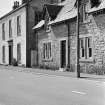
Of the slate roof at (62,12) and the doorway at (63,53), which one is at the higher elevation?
the slate roof at (62,12)

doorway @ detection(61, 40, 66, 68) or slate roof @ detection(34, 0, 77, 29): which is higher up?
slate roof @ detection(34, 0, 77, 29)

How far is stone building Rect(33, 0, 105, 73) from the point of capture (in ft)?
72.0

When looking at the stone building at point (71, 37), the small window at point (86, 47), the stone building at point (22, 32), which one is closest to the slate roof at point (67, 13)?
the stone building at point (71, 37)

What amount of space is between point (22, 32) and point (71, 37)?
513 inches

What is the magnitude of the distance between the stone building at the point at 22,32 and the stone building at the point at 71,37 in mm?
1738

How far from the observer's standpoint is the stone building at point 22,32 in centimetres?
3616

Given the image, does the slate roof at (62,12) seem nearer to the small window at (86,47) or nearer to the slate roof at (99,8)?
the small window at (86,47)

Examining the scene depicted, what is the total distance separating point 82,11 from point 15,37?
18.2 m

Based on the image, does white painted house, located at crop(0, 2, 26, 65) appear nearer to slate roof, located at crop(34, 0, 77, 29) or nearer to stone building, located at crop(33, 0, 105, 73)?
stone building, located at crop(33, 0, 105, 73)

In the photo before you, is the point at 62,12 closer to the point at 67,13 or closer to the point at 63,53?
the point at 67,13

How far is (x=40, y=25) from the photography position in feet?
111

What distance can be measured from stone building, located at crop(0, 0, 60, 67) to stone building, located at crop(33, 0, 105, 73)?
174 centimetres

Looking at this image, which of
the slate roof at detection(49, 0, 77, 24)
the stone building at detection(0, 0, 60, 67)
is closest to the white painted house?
the stone building at detection(0, 0, 60, 67)

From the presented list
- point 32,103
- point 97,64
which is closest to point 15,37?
point 97,64
